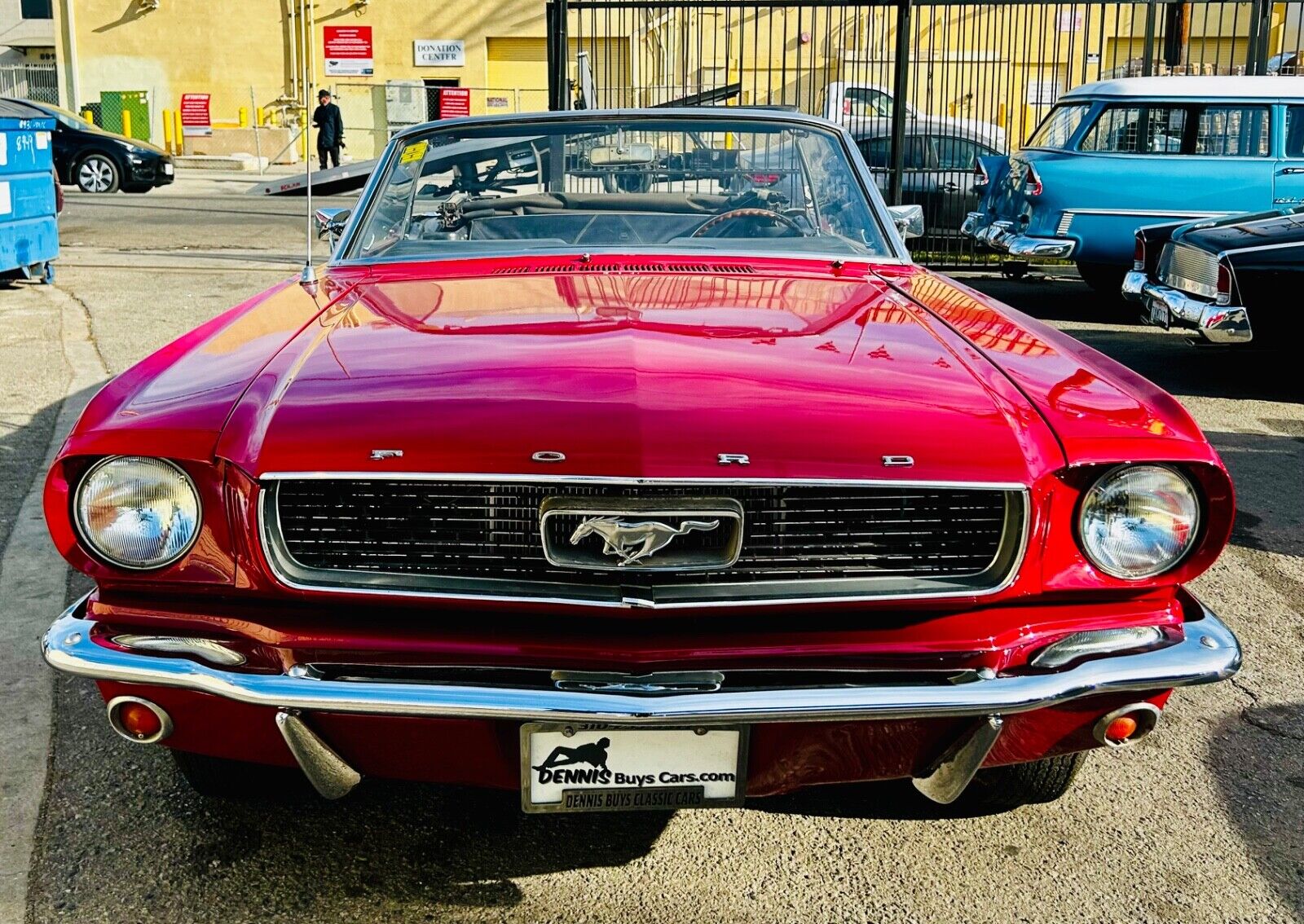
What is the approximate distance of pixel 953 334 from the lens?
2.79m

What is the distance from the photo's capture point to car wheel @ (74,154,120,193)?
19391mm

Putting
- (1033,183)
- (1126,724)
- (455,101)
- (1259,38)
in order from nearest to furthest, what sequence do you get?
(1126,724)
(1033,183)
(1259,38)
(455,101)

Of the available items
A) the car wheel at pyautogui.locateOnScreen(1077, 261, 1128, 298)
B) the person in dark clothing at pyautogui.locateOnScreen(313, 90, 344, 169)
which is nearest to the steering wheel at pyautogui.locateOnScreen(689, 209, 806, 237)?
the car wheel at pyautogui.locateOnScreen(1077, 261, 1128, 298)

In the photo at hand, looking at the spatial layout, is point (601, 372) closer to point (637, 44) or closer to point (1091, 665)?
point (1091, 665)

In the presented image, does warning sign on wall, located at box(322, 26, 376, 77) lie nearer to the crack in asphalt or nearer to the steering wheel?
the crack in asphalt

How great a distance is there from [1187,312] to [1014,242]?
2936 mm

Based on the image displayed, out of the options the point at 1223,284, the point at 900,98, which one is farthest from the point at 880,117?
the point at 1223,284

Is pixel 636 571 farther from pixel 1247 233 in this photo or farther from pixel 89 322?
pixel 89 322

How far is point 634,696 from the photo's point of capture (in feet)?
6.86

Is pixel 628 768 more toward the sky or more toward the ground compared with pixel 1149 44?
more toward the ground

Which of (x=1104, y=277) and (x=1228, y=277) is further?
(x=1104, y=277)

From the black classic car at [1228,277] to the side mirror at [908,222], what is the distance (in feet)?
11.2

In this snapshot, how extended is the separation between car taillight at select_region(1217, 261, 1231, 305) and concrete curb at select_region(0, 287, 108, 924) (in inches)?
218

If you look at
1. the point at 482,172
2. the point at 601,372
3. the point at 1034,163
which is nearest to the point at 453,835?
the point at 601,372
